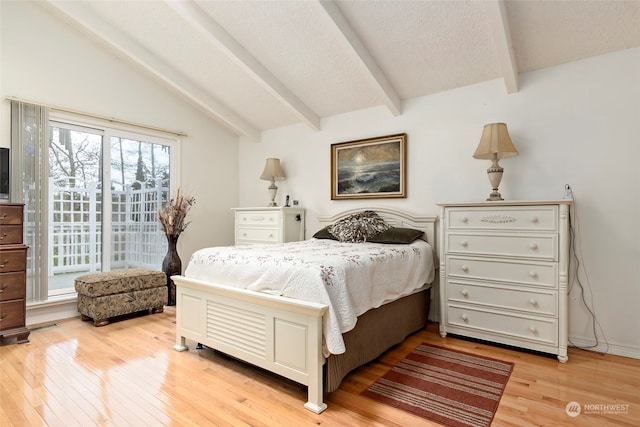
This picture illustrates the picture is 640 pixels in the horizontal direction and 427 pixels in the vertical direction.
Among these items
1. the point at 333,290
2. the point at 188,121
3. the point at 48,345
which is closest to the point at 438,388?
the point at 333,290

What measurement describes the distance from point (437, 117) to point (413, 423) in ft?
9.05

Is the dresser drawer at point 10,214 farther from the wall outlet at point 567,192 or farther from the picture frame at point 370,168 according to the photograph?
the wall outlet at point 567,192

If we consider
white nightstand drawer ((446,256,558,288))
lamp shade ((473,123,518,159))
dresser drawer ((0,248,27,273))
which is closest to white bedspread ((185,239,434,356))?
white nightstand drawer ((446,256,558,288))

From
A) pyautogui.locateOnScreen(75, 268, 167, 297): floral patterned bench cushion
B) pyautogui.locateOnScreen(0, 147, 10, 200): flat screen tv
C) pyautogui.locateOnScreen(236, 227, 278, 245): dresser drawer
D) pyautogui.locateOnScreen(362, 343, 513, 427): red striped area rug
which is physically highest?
pyautogui.locateOnScreen(0, 147, 10, 200): flat screen tv

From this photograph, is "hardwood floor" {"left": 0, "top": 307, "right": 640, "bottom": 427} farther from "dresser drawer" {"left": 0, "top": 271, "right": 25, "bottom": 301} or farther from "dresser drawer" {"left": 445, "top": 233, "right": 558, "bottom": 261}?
"dresser drawer" {"left": 445, "top": 233, "right": 558, "bottom": 261}

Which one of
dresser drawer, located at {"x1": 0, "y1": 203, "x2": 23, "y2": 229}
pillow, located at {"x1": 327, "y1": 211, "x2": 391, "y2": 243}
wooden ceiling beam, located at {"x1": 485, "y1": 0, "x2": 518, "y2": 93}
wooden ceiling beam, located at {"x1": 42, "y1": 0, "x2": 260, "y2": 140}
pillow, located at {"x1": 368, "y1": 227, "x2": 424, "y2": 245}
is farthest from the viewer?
pillow, located at {"x1": 327, "y1": 211, "x2": 391, "y2": 243}

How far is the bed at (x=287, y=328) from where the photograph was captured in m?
1.86

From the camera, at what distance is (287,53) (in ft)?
10.9

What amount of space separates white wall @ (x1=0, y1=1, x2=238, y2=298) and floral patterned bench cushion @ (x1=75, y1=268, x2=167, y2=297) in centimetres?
92

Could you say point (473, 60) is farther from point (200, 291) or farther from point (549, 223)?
point (200, 291)

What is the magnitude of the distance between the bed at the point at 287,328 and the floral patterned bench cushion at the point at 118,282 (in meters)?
1.16

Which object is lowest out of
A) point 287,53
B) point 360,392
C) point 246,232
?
point 360,392

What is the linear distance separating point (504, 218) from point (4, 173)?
4.09 meters

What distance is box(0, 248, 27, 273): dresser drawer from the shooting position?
2734 millimetres
